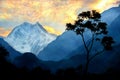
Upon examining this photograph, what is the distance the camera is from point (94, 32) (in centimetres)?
7512

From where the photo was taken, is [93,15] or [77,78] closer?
[93,15]

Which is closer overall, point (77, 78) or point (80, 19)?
point (80, 19)

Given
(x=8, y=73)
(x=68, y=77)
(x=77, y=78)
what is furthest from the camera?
(x=77, y=78)

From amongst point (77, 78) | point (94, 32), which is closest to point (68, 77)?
point (77, 78)

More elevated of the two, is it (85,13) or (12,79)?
(85,13)

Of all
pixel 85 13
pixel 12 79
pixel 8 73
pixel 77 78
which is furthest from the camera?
pixel 77 78

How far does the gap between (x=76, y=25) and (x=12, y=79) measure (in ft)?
94.5

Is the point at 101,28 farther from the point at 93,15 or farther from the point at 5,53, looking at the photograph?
the point at 5,53

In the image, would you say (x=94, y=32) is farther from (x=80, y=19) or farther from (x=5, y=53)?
(x=5, y=53)

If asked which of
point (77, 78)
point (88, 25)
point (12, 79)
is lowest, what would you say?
point (12, 79)

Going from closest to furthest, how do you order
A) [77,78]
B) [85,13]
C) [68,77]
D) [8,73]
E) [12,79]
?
[85,13] → [12,79] → [8,73] → [68,77] → [77,78]

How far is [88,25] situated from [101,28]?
3.47 metres

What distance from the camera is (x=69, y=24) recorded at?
75562 millimetres

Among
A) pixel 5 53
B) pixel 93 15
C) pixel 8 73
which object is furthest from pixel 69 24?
pixel 5 53
